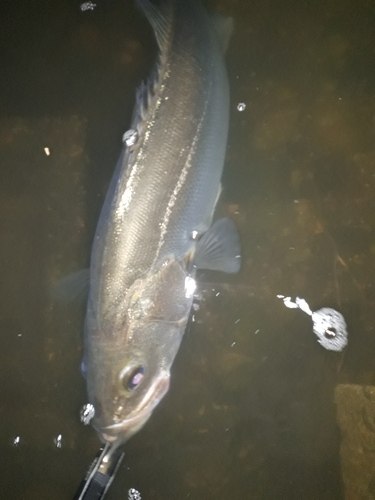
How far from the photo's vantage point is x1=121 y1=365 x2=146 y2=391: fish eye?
183 centimetres

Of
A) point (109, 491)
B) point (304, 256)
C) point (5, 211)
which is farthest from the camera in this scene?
point (5, 211)

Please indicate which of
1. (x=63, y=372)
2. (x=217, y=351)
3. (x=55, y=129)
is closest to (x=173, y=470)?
(x=217, y=351)

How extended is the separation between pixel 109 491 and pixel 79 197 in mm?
1734

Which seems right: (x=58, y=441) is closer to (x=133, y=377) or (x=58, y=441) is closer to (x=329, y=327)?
(x=133, y=377)

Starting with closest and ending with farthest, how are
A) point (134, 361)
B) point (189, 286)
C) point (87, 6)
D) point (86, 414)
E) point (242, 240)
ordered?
point (134, 361)
point (189, 286)
point (86, 414)
point (242, 240)
point (87, 6)

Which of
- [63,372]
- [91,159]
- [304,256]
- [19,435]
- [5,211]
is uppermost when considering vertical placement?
[91,159]

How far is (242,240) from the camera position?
2.43 m

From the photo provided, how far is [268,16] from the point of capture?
2658 mm

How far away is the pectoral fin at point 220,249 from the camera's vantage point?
222cm

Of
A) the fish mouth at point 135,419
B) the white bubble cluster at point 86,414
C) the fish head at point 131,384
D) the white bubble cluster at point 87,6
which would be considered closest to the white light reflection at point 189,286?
the fish head at point 131,384

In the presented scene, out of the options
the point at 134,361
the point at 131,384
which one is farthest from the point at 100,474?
the point at 134,361

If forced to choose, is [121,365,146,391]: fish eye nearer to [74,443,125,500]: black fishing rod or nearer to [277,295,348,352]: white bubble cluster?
[74,443,125,500]: black fishing rod

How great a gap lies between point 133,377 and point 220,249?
0.85 metres

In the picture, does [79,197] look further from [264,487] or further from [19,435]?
[264,487]
